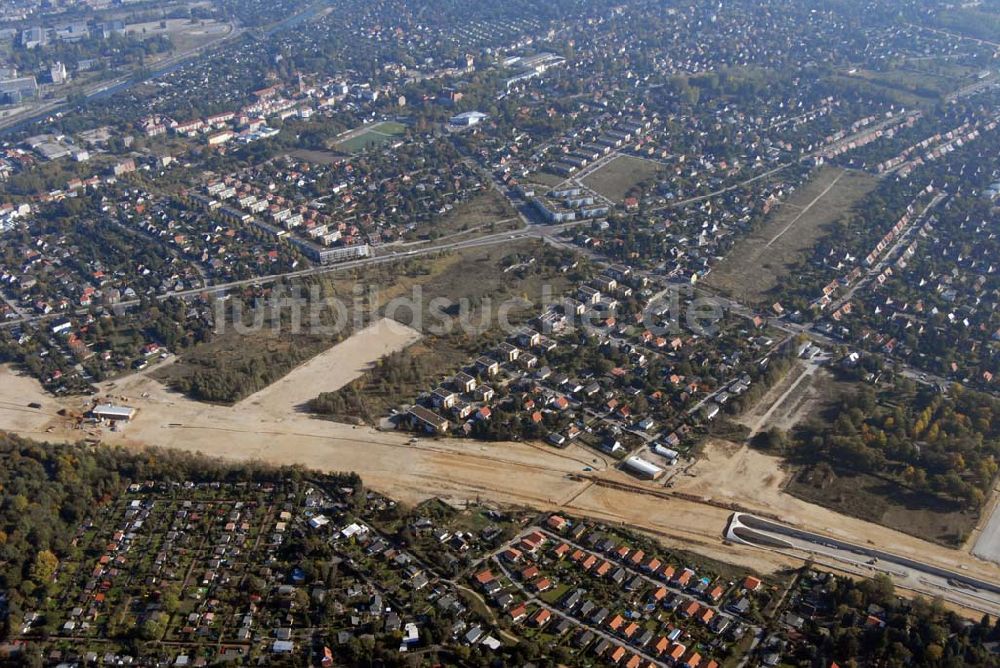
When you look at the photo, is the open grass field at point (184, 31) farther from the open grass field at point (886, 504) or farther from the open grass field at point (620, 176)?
the open grass field at point (886, 504)

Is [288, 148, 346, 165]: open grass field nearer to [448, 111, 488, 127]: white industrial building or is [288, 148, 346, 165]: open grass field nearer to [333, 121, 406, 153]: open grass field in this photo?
[333, 121, 406, 153]: open grass field

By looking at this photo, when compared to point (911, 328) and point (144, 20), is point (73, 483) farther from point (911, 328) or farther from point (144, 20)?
point (144, 20)

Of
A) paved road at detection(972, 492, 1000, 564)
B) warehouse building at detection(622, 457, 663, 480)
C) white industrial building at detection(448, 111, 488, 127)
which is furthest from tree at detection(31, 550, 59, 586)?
white industrial building at detection(448, 111, 488, 127)

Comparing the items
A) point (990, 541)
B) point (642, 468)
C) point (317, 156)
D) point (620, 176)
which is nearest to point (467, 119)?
point (317, 156)

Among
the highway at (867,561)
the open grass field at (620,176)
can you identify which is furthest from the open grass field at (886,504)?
the open grass field at (620,176)

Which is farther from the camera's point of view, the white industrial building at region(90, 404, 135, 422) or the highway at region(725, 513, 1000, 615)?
the white industrial building at region(90, 404, 135, 422)

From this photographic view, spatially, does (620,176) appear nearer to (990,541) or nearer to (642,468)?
(642,468)
